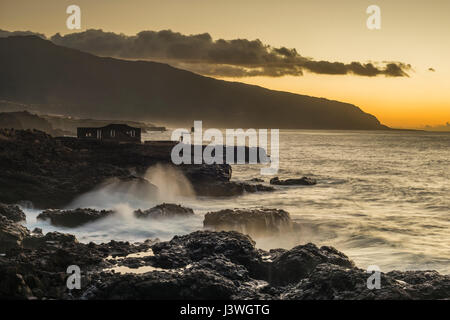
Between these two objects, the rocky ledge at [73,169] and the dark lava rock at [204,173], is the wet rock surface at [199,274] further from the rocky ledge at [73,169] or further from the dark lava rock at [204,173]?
the dark lava rock at [204,173]

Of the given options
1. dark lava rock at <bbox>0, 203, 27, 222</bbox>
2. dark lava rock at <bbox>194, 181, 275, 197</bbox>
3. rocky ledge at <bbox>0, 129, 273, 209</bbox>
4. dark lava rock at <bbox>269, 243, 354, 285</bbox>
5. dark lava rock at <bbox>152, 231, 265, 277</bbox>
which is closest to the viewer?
dark lava rock at <bbox>269, 243, 354, 285</bbox>

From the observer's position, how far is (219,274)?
41.8 feet

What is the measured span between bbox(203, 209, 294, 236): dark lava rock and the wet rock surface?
5.39m

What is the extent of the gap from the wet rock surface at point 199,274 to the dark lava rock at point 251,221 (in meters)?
5.39

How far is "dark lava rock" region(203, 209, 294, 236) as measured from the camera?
2167 cm

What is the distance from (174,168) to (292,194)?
9.58m

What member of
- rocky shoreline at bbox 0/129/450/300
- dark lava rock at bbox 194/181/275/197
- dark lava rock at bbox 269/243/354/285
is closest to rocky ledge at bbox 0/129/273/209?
dark lava rock at bbox 194/181/275/197

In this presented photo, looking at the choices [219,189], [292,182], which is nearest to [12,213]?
[219,189]

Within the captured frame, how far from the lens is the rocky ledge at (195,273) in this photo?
11242 mm

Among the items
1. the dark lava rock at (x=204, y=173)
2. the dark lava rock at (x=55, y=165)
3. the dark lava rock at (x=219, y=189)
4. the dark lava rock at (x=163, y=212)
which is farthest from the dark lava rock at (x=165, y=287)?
the dark lava rock at (x=204, y=173)

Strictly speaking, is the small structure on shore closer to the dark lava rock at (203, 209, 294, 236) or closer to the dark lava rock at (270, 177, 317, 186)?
the dark lava rock at (270, 177, 317, 186)

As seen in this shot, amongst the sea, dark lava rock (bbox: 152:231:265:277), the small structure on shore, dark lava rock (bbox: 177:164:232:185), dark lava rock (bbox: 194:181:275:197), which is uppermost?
the small structure on shore

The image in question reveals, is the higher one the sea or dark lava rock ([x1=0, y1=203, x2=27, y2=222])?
dark lava rock ([x1=0, y1=203, x2=27, y2=222])
